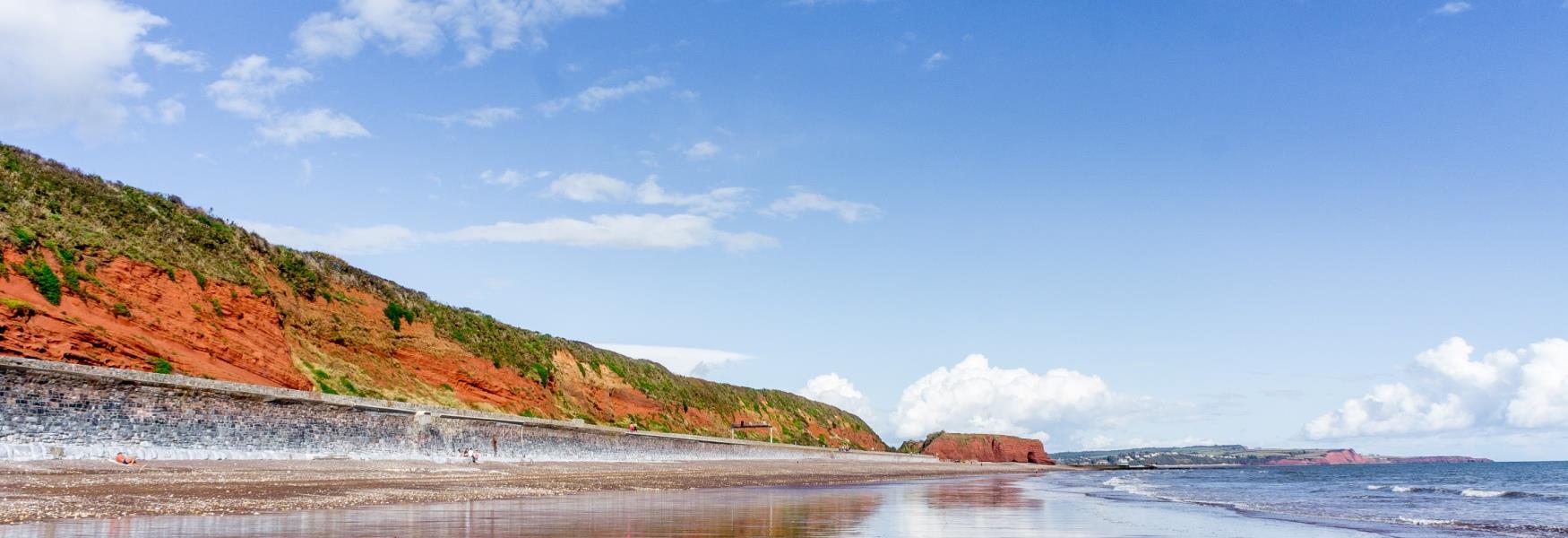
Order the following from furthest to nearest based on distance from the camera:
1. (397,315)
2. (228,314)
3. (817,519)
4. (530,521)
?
(397,315)
(228,314)
(817,519)
(530,521)

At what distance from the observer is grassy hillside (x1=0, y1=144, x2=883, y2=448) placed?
29.3m

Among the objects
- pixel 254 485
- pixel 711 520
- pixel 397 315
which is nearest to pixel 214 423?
pixel 254 485

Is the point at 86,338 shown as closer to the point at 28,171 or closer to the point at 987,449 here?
the point at 28,171

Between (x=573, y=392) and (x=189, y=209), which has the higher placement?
(x=189, y=209)

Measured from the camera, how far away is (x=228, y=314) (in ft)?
121

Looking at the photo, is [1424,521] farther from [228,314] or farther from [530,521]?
[228,314]

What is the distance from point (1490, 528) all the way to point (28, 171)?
4720 cm

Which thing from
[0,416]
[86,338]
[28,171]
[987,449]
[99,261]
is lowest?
[987,449]

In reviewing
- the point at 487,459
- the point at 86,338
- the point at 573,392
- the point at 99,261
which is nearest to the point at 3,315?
the point at 86,338

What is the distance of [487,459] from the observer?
3859 cm

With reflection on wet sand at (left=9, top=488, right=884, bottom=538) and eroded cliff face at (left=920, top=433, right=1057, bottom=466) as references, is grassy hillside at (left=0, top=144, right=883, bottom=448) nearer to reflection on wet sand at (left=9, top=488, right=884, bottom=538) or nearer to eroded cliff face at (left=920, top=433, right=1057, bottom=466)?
reflection on wet sand at (left=9, top=488, right=884, bottom=538)

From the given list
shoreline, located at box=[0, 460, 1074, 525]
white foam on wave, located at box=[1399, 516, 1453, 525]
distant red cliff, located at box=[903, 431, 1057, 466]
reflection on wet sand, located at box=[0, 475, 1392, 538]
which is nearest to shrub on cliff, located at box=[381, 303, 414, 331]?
shoreline, located at box=[0, 460, 1074, 525]

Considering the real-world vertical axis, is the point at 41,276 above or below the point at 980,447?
above

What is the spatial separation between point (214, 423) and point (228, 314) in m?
12.4
